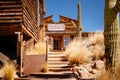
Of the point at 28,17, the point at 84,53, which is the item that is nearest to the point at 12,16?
the point at 28,17

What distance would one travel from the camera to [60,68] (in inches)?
497

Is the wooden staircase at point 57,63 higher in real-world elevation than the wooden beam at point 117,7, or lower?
lower

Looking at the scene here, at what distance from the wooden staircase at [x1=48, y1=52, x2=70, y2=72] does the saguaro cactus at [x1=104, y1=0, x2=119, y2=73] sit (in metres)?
3.85

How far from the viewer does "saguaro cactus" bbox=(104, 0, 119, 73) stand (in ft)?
28.6

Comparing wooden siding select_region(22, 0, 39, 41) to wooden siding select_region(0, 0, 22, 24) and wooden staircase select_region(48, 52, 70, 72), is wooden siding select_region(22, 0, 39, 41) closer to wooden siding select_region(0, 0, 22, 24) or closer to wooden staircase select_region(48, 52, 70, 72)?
wooden siding select_region(0, 0, 22, 24)

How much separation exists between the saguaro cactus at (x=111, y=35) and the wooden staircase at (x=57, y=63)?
385 centimetres

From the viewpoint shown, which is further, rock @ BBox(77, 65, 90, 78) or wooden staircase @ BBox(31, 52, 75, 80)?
rock @ BBox(77, 65, 90, 78)

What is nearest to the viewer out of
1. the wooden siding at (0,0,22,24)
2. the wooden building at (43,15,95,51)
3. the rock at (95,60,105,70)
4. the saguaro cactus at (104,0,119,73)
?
the saguaro cactus at (104,0,119,73)

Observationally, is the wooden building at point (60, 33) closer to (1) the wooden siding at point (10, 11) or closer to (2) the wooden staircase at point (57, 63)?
(2) the wooden staircase at point (57, 63)

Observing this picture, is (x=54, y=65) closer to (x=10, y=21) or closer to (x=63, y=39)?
(x=10, y=21)

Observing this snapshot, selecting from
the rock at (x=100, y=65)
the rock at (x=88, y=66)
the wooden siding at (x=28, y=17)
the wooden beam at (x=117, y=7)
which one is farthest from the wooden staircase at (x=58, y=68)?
the wooden beam at (x=117, y=7)

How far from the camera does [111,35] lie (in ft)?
28.7

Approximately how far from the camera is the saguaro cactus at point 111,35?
8712 millimetres

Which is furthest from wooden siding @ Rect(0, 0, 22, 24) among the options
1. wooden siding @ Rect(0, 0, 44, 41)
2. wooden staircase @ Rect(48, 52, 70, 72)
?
wooden staircase @ Rect(48, 52, 70, 72)
